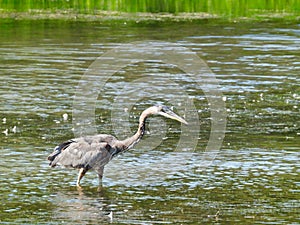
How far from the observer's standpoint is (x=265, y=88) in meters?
18.7

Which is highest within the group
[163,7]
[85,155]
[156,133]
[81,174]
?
[163,7]

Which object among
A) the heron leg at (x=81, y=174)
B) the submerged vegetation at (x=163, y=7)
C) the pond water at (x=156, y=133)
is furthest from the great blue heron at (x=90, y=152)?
the submerged vegetation at (x=163, y=7)

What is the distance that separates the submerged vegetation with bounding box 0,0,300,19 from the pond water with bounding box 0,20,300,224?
487 centimetres

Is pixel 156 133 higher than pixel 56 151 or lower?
lower

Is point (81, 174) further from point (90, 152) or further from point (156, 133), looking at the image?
point (156, 133)

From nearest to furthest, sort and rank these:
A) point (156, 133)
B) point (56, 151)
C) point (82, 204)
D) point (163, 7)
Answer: point (82, 204) → point (56, 151) → point (156, 133) → point (163, 7)

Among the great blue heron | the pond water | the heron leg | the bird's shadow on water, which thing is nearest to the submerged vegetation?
the pond water

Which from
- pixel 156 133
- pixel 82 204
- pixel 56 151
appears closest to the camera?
pixel 82 204

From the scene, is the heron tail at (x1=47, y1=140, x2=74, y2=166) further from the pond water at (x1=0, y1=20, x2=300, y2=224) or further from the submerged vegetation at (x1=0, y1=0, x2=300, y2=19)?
the submerged vegetation at (x1=0, y1=0, x2=300, y2=19)

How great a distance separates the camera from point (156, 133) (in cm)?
1476

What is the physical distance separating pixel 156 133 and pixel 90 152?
11.4 ft

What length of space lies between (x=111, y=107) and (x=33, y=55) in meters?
6.66

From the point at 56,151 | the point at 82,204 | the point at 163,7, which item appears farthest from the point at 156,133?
the point at 163,7

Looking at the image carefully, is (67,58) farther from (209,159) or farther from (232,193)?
(232,193)
